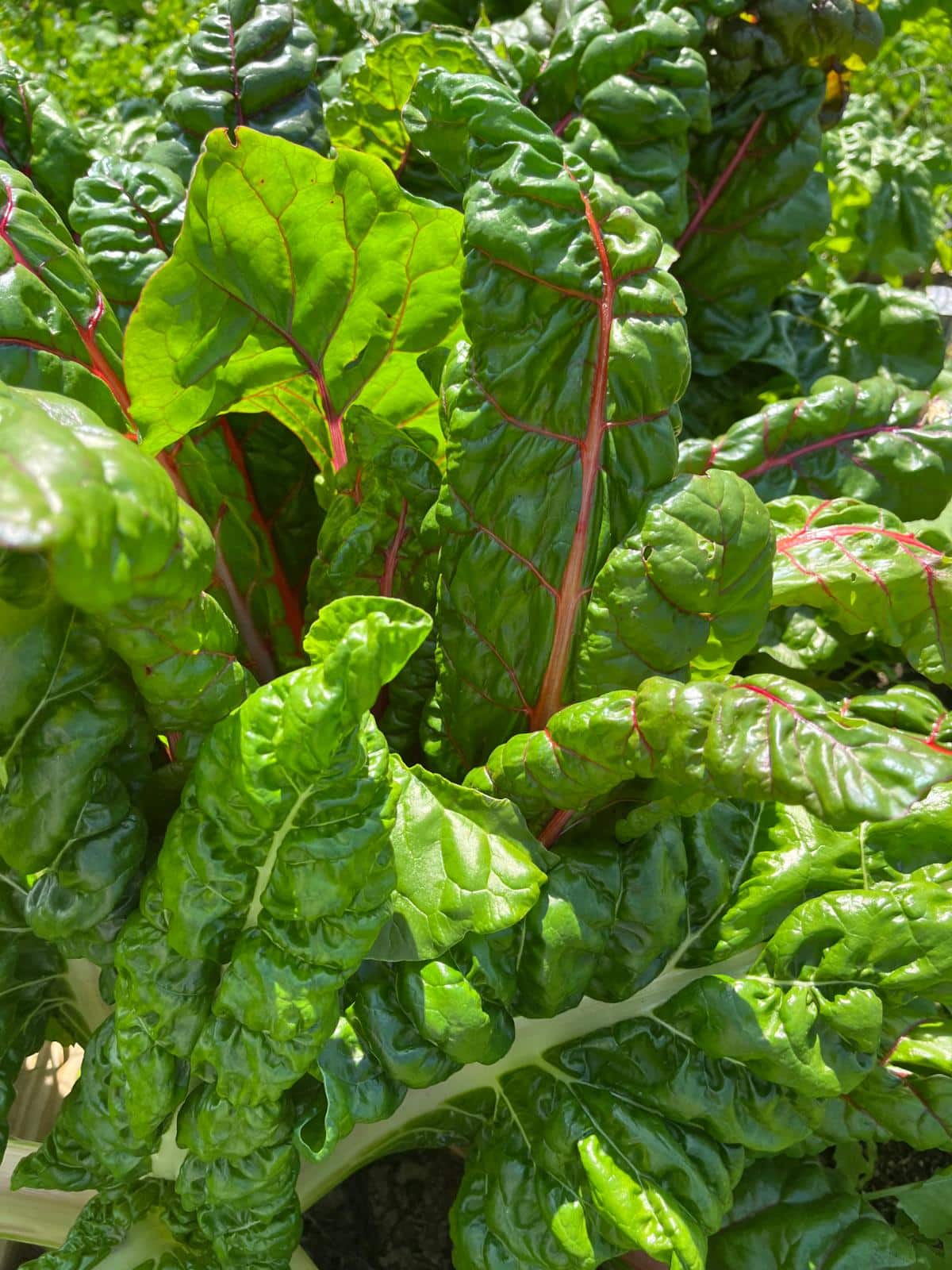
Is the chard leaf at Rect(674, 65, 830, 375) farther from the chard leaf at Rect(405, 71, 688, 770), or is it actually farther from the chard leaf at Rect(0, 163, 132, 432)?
the chard leaf at Rect(0, 163, 132, 432)

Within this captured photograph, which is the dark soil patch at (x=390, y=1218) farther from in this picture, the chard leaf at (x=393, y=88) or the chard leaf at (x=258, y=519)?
the chard leaf at (x=393, y=88)

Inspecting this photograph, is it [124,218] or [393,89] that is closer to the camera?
[124,218]

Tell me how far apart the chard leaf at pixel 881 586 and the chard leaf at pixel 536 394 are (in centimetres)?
26

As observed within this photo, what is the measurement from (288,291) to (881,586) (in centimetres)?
73

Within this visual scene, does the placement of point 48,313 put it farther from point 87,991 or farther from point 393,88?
point 87,991

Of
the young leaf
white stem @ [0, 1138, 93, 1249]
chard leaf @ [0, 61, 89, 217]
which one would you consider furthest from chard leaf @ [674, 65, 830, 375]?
white stem @ [0, 1138, 93, 1249]

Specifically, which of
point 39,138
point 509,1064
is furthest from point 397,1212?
point 39,138

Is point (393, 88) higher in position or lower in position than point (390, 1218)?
higher

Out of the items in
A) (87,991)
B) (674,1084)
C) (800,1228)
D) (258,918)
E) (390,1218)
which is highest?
(258,918)

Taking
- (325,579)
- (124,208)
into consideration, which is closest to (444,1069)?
(325,579)

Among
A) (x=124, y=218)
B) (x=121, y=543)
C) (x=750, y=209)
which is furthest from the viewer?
(x=750, y=209)

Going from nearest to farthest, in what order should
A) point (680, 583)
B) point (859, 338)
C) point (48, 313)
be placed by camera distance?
1. point (680, 583)
2. point (48, 313)
3. point (859, 338)

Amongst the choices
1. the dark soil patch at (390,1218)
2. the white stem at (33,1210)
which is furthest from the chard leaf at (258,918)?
the dark soil patch at (390,1218)

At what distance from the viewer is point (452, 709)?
1200 mm
